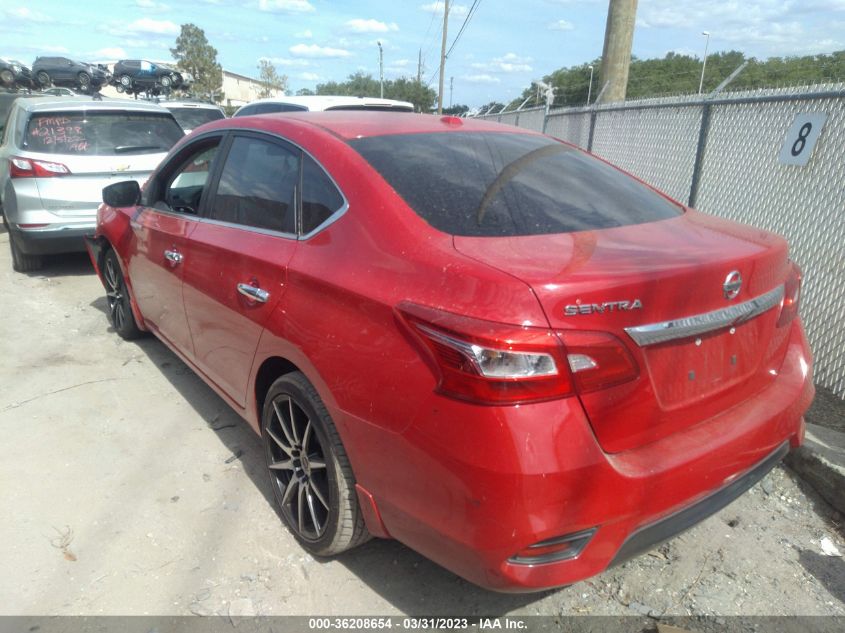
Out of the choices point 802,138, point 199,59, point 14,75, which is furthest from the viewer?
point 199,59

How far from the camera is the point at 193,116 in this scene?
38.4ft

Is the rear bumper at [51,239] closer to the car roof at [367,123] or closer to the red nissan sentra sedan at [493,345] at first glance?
the car roof at [367,123]

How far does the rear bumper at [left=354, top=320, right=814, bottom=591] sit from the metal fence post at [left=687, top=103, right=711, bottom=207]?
401cm

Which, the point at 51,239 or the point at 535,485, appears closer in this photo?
the point at 535,485

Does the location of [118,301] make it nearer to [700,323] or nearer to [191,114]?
[700,323]

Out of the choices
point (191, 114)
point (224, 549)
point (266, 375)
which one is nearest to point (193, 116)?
point (191, 114)

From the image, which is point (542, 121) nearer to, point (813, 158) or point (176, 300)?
point (813, 158)

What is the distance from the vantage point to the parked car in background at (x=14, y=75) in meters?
27.4

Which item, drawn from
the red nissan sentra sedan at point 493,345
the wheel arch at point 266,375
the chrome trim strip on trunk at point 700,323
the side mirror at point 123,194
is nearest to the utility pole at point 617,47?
the red nissan sentra sedan at point 493,345

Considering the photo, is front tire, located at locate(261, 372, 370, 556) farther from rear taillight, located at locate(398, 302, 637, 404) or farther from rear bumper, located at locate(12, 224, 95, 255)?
rear bumper, located at locate(12, 224, 95, 255)

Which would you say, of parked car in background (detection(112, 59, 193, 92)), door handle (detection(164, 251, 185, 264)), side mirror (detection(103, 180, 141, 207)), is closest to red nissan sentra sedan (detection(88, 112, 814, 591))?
door handle (detection(164, 251, 185, 264))

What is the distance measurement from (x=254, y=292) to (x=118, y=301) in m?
2.89

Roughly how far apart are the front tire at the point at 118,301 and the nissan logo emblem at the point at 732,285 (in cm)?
421

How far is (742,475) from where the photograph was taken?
2.27m
